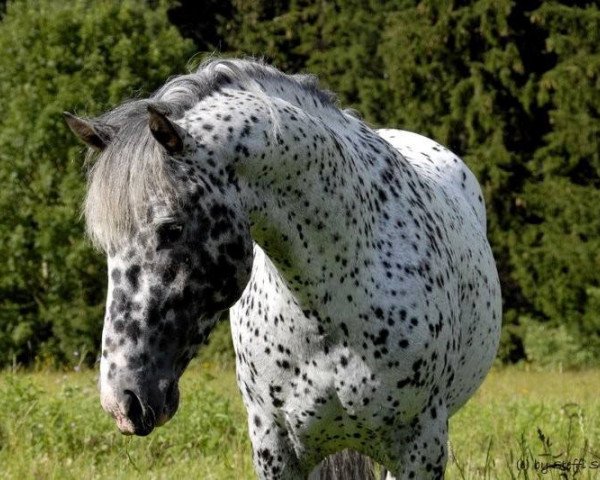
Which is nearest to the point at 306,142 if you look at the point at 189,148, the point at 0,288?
the point at 189,148

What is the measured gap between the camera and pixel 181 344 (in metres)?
2.99

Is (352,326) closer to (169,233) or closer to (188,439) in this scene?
(169,233)

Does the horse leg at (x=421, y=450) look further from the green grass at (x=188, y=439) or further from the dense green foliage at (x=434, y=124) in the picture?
the dense green foliage at (x=434, y=124)

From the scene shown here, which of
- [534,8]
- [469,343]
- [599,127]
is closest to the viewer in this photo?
[469,343]

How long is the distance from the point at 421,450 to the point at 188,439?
3.61 meters

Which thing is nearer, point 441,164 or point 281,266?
point 281,266

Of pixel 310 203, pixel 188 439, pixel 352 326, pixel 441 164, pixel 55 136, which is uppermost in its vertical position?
pixel 310 203

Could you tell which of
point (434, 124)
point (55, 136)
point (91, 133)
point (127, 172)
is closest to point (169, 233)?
point (127, 172)

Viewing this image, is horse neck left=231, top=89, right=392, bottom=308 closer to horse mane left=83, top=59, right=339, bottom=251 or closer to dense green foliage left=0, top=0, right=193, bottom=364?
horse mane left=83, top=59, right=339, bottom=251

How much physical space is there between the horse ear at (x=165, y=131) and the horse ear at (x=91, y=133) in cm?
19

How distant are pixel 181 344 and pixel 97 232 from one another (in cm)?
37

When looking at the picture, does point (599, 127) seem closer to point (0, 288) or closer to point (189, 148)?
point (0, 288)

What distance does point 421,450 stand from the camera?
3.76 metres

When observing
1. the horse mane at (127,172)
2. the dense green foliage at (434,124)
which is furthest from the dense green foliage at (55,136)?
the horse mane at (127,172)
